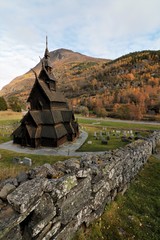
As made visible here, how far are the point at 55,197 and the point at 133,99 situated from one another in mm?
116913

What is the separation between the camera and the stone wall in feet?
11.8

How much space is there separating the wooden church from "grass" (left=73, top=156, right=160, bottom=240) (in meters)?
17.8

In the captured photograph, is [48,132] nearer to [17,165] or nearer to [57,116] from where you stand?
[57,116]

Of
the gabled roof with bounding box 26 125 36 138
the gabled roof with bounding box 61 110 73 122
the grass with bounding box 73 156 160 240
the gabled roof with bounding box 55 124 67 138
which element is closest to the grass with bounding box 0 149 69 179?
the gabled roof with bounding box 26 125 36 138

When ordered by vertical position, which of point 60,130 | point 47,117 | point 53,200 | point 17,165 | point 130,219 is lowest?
point 17,165

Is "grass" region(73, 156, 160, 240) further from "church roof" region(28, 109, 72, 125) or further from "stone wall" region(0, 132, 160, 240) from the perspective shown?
"church roof" region(28, 109, 72, 125)

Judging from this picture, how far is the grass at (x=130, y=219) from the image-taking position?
18.3ft

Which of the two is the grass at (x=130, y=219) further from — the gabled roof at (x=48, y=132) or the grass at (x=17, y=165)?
the gabled roof at (x=48, y=132)

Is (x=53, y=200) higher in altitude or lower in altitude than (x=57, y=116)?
lower

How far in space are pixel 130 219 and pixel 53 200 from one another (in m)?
4.09

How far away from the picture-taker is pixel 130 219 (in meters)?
6.50

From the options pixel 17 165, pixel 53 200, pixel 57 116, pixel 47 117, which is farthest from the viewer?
pixel 57 116

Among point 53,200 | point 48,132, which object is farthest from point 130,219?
point 48,132

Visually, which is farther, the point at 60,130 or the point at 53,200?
the point at 60,130
